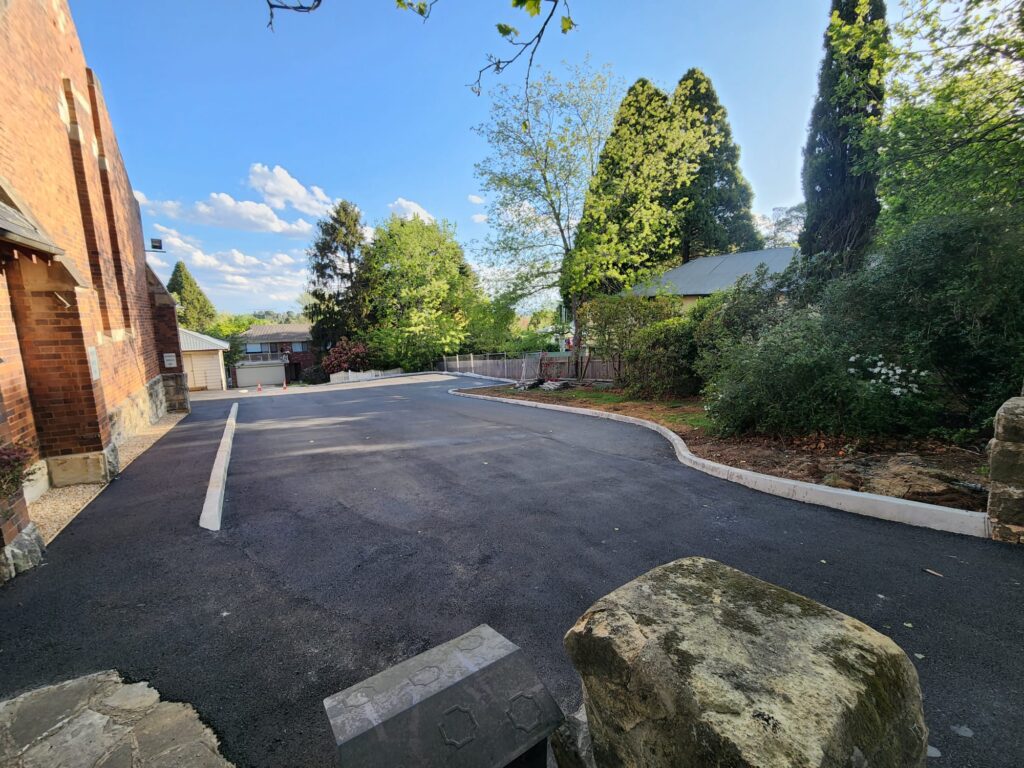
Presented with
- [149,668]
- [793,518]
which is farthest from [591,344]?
[149,668]

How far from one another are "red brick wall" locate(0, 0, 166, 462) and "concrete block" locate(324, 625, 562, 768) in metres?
5.96

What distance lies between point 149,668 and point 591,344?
45.0ft

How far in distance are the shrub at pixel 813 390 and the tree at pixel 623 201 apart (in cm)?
884

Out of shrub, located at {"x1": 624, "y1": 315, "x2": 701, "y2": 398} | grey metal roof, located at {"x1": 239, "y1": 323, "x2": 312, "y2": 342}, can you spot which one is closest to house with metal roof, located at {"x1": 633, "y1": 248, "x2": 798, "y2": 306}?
shrub, located at {"x1": 624, "y1": 315, "x2": 701, "y2": 398}

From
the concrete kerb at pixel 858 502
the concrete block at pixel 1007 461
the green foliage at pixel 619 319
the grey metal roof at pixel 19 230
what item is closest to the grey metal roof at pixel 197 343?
the green foliage at pixel 619 319

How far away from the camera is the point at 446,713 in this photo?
1372 millimetres

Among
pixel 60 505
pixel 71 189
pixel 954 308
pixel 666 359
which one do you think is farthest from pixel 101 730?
pixel 666 359

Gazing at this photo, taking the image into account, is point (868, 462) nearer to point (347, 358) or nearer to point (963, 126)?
point (963, 126)

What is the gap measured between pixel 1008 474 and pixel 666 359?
339 inches

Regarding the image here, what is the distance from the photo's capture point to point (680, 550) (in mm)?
3832

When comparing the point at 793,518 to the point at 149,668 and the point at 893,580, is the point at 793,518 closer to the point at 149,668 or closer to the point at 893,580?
the point at 893,580

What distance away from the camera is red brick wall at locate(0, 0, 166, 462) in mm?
5680

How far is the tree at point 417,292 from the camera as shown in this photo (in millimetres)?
33438

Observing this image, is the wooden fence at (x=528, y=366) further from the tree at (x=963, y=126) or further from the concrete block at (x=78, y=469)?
the concrete block at (x=78, y=469)
